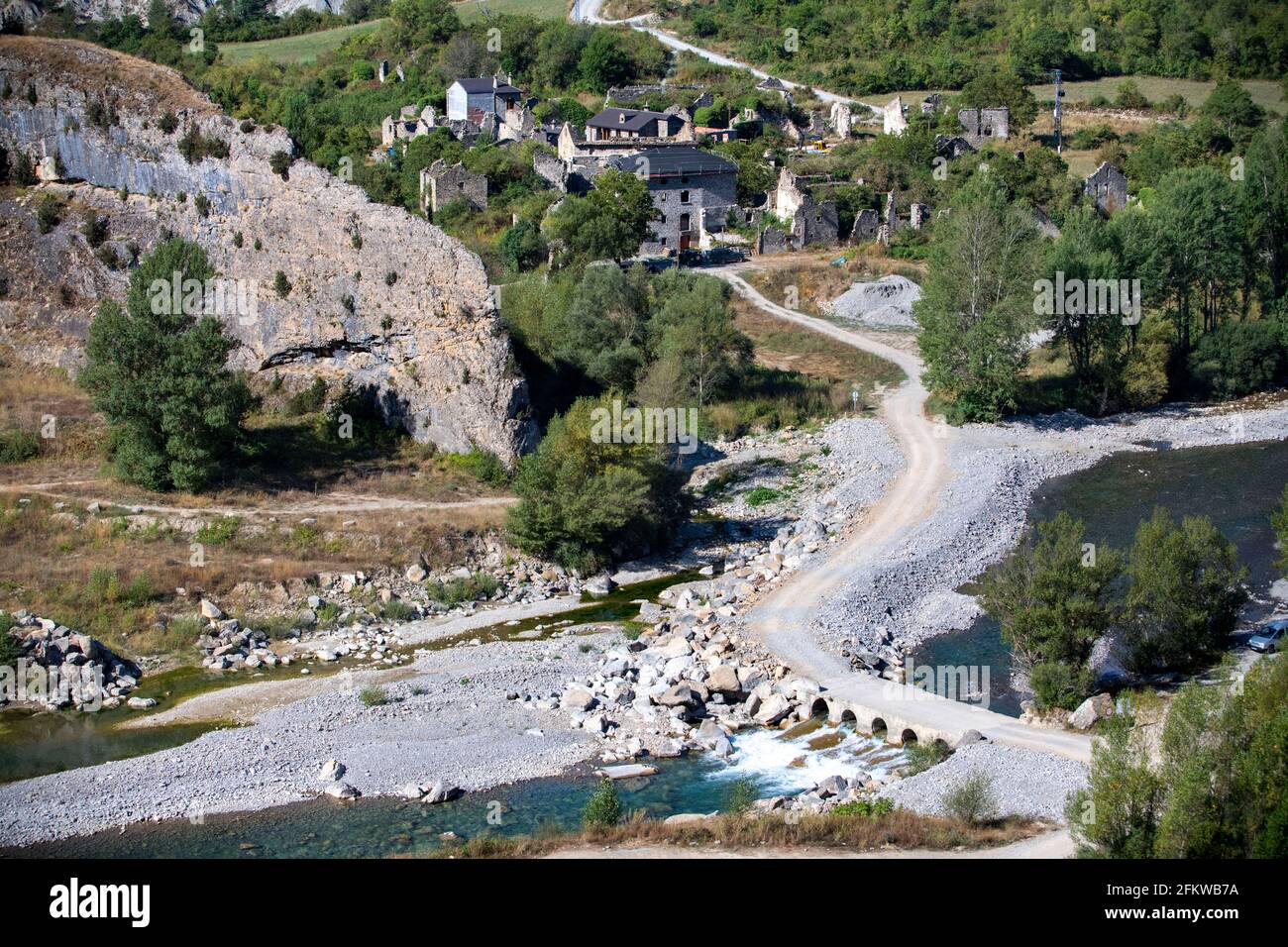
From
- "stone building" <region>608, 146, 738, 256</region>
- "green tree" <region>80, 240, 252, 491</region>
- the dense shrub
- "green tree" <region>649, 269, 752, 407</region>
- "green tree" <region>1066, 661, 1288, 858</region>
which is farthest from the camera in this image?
"stone building" <region>608, 146, 738, 256</region>

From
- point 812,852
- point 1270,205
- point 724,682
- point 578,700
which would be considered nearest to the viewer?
point 812,852

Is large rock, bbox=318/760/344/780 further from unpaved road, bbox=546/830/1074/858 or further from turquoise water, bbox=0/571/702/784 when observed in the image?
unpaved road, bbox=546/830/1074/858

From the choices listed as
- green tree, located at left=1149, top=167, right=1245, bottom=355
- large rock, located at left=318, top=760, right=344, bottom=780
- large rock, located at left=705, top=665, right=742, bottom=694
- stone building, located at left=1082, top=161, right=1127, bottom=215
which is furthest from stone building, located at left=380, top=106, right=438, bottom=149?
large rock, located at left=318, top=760, right=344, bottom=780

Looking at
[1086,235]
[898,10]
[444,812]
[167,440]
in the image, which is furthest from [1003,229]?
[898,10]

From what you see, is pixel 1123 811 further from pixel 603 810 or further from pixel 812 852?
pixel 603 810

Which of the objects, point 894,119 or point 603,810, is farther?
point 894,119

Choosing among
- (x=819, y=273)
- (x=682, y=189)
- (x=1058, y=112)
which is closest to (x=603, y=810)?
(x=819, y=273)

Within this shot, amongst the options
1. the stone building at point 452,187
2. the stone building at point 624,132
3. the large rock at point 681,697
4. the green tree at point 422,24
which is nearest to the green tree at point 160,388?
the large rock at point 681,697

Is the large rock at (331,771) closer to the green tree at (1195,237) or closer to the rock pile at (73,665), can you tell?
the rock pile at (73,665)
